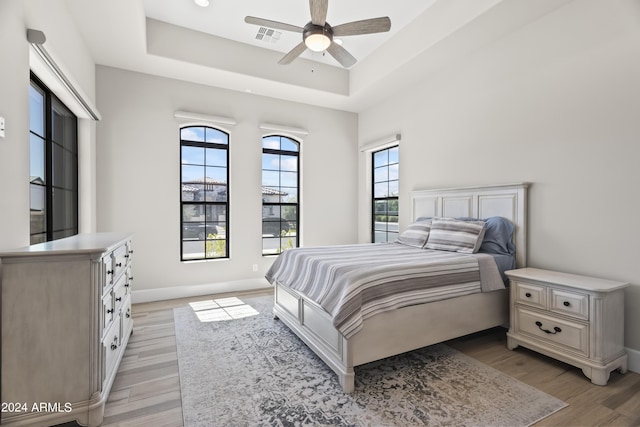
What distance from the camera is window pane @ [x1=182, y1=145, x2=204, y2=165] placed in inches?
174

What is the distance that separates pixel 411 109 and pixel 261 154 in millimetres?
2278

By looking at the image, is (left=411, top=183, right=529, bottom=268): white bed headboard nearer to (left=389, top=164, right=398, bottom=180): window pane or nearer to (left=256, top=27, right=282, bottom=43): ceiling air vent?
(left=389, top=164, right=398, bottom=180): window pane

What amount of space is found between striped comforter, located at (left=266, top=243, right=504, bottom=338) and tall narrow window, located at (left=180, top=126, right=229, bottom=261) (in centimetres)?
185

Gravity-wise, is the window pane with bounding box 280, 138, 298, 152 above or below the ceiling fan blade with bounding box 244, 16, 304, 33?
below

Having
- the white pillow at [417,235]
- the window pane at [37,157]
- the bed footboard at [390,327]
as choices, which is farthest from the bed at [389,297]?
the window pane at [37,157]

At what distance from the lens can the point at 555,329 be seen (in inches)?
93.7

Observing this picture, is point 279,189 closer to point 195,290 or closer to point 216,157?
point 216,157

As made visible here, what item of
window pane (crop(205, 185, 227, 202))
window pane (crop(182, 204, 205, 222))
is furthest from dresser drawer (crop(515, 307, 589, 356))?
window pane (crop(182, 204, 205, 222))

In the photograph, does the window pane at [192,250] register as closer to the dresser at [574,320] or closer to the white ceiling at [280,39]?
the white ceiling at [280,39]

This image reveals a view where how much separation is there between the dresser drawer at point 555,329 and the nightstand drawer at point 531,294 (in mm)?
69

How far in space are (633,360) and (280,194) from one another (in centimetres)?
427

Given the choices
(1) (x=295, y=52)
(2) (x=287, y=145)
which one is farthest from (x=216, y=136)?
(1) (x=295, y=52)

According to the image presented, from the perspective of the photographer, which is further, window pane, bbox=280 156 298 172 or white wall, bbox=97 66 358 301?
window pane, bbox=280 156 298 172

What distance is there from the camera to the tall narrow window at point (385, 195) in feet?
16.1
